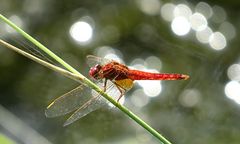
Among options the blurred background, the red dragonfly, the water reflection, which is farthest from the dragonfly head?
the water reflection

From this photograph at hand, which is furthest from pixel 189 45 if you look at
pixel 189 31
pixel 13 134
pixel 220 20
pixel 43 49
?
pixel 43 49

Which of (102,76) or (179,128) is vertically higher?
(179,128)

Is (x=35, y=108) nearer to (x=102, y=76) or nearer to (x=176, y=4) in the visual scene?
(x=176, y=4)

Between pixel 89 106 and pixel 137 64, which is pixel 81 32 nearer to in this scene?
pixel 137 64

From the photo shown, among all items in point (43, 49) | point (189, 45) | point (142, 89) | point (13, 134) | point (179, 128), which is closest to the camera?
point (43, 49)

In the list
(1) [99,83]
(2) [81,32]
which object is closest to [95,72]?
(1) [99,83]

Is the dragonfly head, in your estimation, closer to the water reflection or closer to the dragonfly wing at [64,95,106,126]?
the dragonfly wing at [64,95,106,126]
